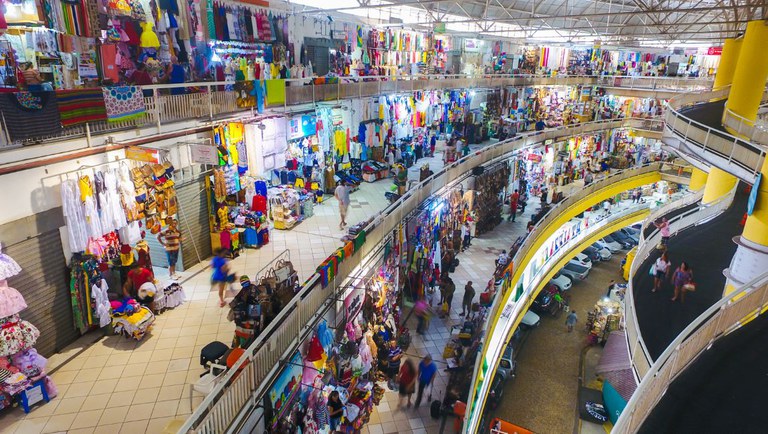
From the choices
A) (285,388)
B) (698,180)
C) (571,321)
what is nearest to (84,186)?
(285,388)

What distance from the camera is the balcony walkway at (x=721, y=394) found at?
5918 mm

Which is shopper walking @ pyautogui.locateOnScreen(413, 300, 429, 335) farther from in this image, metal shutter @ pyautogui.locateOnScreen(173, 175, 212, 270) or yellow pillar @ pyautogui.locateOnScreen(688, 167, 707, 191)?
yellow pillar @ pyautogui.locateOnScreen(688, 167, 707, 191)

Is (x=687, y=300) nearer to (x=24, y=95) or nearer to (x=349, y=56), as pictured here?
(x=24, y=95)

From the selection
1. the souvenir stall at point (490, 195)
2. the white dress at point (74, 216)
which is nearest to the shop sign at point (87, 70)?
the white dress at point (74, 216)

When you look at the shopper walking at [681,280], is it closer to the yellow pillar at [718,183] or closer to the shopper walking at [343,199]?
the yellow pillar at [718,183]

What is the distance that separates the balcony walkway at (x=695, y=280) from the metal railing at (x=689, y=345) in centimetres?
190

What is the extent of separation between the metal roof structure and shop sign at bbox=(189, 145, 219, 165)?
27.3 ft

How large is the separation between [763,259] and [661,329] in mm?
2418

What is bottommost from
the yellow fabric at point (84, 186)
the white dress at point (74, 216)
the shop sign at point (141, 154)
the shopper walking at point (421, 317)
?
the shopper walking at point (421, 317)

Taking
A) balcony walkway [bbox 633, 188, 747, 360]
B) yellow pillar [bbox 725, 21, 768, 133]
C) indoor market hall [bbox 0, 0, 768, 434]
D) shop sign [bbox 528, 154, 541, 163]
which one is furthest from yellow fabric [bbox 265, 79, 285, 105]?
shop sign [bbox 528, 154, 541, 163]

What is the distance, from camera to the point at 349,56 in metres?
19.4

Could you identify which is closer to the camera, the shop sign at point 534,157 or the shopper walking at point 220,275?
the shopper walking at point 220,275

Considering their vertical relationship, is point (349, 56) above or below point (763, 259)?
above

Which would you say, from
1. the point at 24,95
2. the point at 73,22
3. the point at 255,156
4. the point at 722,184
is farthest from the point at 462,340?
the point at 722,184
